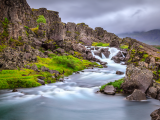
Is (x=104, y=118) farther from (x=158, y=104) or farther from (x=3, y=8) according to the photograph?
(x=3, y=8)

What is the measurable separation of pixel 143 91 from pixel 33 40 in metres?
51.1

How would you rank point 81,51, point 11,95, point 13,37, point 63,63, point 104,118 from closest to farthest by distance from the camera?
point 104,118 < point 11,95 < point 63,63 < point 13,37 < point 81,51

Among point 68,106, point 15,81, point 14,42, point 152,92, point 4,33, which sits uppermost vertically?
point 4,33

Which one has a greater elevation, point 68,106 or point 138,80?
point 138,80

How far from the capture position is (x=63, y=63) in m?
43.6

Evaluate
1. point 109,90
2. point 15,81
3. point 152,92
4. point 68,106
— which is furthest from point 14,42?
point 152,92

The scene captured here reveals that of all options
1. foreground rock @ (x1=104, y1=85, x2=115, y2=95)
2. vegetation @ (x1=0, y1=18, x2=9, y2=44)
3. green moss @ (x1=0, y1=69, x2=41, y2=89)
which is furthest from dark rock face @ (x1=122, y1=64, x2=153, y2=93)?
vegetation @ (x1=0, y1=18, x2=9, y2=44)

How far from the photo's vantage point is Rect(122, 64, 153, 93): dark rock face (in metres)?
19.3

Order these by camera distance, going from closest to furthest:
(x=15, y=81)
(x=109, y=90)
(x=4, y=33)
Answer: (x=109, y=90), (x=15, y=81), (x=4, y=33)

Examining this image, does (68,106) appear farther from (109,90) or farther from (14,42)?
(14,42)

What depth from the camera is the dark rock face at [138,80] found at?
63.2ft

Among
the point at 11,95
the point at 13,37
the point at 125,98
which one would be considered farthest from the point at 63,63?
the point at 125,98

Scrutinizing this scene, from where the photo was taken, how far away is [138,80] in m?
19.8

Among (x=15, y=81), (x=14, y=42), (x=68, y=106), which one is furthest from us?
(x=14, y=42)
